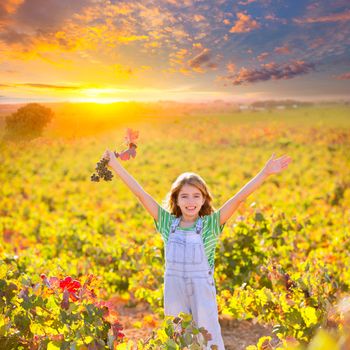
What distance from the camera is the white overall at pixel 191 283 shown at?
2.69 meters

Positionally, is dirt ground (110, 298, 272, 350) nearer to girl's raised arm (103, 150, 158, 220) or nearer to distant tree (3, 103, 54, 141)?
girl's raised arm (103, 150, 158, 220)

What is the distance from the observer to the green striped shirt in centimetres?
284

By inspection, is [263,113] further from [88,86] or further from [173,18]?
[88,86]

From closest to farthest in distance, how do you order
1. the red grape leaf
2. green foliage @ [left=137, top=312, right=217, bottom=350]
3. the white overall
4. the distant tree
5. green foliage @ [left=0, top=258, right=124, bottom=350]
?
1. green foliage @ [left=137, top=312, right=217, bottom=350]
2. green foliage @ [left=0, top=258, right=124, bottom=350]
3. the white overall
4. the red grape leaf
5. the distant tree

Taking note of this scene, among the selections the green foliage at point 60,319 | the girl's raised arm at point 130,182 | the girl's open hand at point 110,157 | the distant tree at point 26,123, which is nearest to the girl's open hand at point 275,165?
the girl's raised arm at point 130,182

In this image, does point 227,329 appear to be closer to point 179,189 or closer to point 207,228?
point 207,228

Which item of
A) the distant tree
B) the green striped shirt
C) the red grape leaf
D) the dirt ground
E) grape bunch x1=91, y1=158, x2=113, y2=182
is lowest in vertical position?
the dirt ground

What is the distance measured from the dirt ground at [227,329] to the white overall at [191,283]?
40.9 inches

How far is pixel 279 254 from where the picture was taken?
4.54m

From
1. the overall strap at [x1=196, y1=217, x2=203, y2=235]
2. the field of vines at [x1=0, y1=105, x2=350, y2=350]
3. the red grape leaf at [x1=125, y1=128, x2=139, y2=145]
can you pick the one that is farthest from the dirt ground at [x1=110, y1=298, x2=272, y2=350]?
the red grape leaf at [x1=125, y1=128, x2=139, y2=145]

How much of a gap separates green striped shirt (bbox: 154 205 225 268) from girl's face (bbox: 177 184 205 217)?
0.27ft

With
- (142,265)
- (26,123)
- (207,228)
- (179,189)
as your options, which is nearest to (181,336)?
(207,228)

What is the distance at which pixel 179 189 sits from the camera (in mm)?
2934

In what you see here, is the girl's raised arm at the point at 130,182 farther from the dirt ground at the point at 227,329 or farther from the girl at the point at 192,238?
the dirt ground at the point at 227,329
